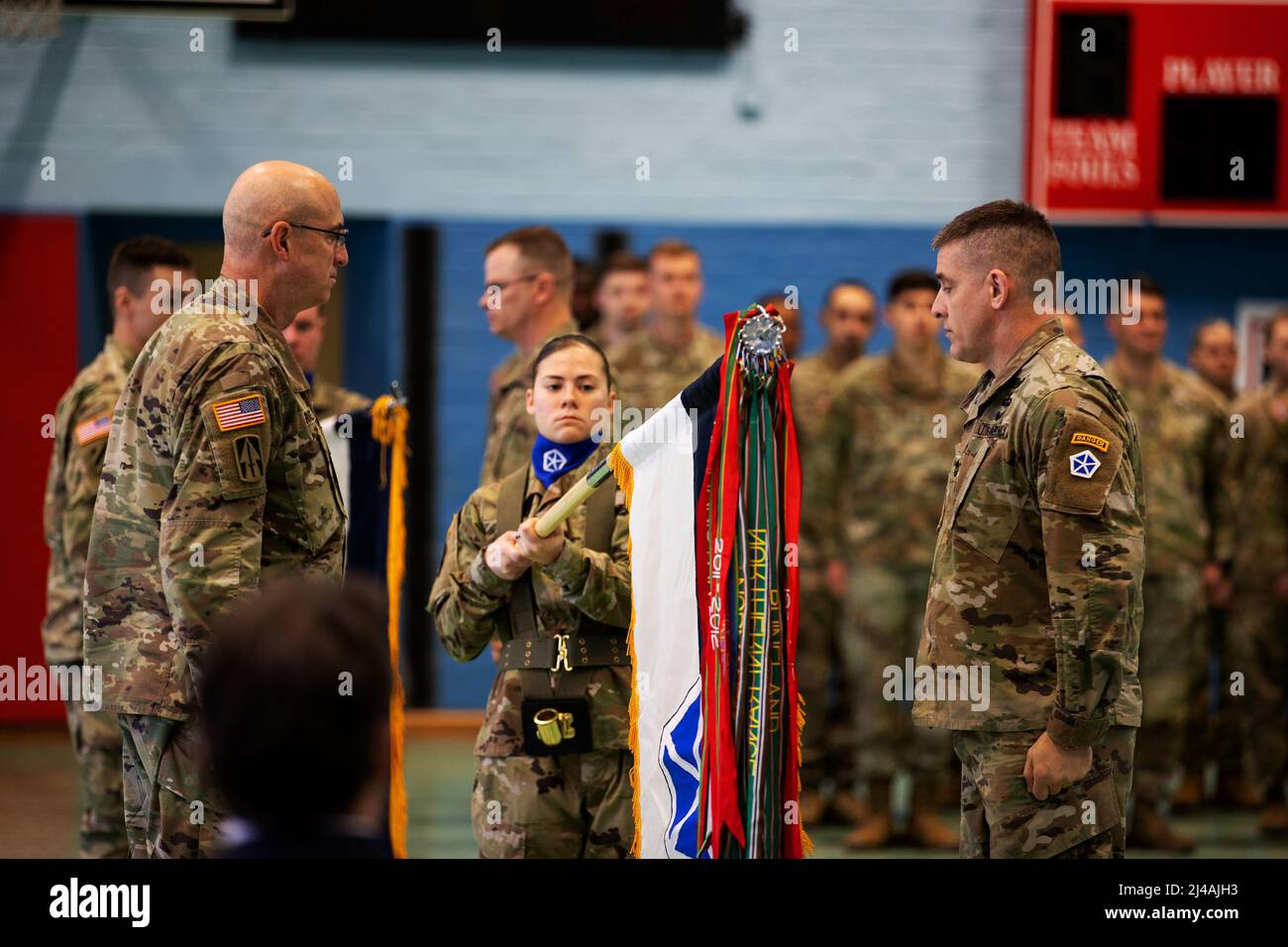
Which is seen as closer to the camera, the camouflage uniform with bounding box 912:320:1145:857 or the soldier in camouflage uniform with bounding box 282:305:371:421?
the camouflage uniform with bounding box 912:320:1145:857

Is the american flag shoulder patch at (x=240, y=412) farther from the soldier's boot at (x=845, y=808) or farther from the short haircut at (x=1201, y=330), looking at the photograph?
the short haircut at (x=1201, y=330)

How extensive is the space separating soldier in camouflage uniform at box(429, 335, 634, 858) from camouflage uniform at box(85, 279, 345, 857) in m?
0.49

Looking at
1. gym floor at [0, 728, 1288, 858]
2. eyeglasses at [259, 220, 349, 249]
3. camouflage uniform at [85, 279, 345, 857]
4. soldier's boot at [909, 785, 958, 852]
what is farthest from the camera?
soldier's boot at [909, 785, 958, 852]

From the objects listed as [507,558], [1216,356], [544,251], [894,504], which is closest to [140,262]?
[544,251]

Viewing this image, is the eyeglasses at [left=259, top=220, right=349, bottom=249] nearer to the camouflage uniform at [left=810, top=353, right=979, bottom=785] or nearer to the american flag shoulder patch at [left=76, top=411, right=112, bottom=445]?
the american flag shoulder patch at [left=76, top=411, right=112, bottom=445]

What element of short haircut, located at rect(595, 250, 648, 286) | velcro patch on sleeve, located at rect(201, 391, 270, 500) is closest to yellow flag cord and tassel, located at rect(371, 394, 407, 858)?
velcro patch on sleeve, located at rect(201, 391, 270, 500)

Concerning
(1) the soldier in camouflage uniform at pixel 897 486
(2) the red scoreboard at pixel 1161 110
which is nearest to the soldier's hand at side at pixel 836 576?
(1) the soldier in camouflage uniform at pixel 897 486

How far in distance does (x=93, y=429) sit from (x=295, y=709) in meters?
3.10

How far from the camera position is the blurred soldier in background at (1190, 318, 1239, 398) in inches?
270

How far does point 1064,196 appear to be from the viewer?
723cm

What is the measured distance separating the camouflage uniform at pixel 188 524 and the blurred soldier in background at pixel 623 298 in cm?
374

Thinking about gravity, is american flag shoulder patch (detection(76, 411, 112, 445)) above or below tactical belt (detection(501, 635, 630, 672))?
above
